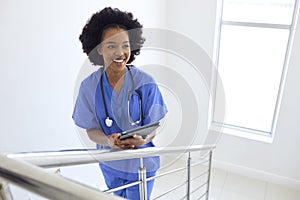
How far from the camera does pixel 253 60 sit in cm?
274

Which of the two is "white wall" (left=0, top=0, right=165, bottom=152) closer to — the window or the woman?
the woman

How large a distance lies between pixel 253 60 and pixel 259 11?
0.44 m

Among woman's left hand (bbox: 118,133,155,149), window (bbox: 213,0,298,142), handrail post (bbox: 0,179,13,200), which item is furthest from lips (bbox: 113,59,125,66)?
window (bbox: 213,0,298,142)

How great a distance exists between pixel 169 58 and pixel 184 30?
0.35m

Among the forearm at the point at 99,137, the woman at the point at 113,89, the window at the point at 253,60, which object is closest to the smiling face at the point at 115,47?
the woman at the point at 113,89

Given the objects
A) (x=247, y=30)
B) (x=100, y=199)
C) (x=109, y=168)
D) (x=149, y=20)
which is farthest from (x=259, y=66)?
(x=100, y=199)

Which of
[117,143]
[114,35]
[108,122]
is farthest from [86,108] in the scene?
[114,35]

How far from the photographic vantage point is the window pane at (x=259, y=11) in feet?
7.97

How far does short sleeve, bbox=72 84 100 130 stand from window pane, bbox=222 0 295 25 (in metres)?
1.68

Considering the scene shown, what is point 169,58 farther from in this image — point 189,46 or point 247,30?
point 247,30

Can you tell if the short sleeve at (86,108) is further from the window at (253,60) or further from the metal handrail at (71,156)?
the window at (253,60)

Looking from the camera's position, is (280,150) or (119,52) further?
(280,150)

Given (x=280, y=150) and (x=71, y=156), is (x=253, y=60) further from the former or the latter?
(x=71, y=156)

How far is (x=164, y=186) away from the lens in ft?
9.57
